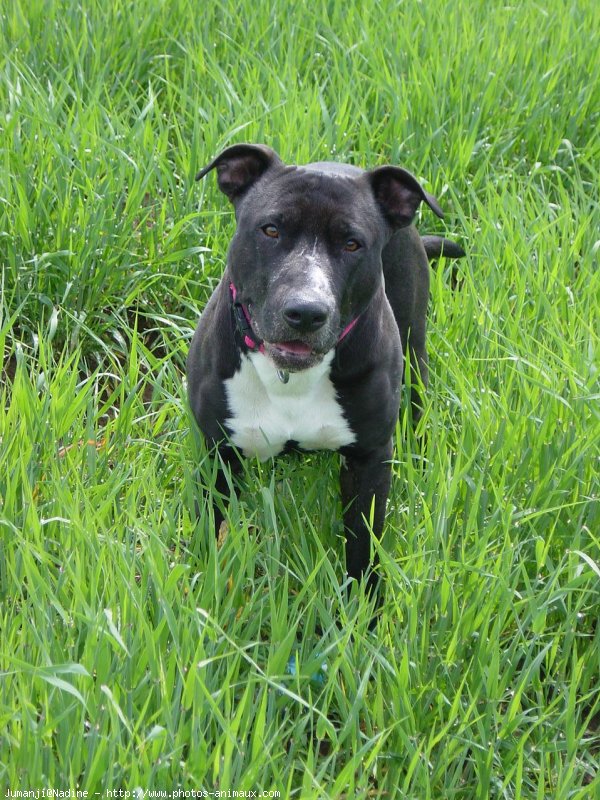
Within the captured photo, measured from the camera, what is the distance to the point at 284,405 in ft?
9.40

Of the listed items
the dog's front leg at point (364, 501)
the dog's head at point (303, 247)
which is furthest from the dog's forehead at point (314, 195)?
the dog's front leg at point (364, 501)

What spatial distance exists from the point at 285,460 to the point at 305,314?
0.87 metres

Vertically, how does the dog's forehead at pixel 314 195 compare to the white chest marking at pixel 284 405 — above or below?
above

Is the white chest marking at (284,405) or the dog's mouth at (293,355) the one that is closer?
the dog's mouth at (293,355)

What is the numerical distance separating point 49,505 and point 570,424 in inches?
58.9

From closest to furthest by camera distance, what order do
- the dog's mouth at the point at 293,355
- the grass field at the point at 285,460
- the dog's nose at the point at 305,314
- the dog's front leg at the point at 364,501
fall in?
the grass field at the point at 285,460
the dog's nose at the point at 305,314
the dog's mouth at the point at 293,355
the dog's front leg at the point at 364,501

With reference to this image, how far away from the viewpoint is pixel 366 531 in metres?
2.98

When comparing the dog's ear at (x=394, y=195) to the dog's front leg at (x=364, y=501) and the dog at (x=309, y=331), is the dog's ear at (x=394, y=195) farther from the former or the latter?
the dog's front leg at (x=364, y=501)

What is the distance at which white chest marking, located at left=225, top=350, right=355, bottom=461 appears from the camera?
112 inches

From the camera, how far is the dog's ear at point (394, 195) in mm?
2941

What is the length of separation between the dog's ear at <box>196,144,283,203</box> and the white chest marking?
1.68 ft

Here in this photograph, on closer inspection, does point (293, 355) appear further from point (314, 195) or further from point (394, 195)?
point (394, 195)

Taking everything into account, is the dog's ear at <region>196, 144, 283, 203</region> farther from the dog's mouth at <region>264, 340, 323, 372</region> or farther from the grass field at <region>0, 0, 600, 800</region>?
the grass field at <region>0, 0, 600, 800</region>

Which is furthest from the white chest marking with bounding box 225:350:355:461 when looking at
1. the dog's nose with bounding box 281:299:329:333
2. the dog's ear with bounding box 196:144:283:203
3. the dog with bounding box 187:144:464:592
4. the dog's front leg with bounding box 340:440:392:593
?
the dog's ear with bounding box 196:144:283:203
